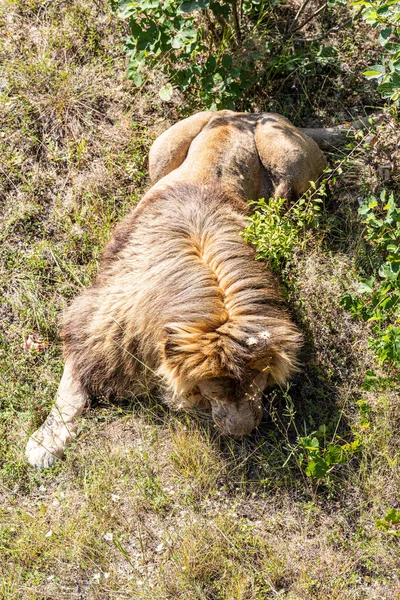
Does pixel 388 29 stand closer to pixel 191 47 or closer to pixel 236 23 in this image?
pixel 191 47

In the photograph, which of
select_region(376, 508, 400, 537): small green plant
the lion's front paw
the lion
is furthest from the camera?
the lion's front paw

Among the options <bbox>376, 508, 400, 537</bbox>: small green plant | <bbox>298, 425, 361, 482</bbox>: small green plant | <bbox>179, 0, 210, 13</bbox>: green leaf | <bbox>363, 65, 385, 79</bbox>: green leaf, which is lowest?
<bbox>376, 508, 400, 537</bbox>: small green plant

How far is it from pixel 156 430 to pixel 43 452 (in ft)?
2.38

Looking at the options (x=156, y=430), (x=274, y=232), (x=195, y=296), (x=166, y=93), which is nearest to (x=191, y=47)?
(x=166, y=93)

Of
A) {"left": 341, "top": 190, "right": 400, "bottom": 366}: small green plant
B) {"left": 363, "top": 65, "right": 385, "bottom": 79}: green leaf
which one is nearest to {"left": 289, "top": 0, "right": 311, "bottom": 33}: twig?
{"left": 363, "top": 65, "right": 385, "bottom": 79}: green leaf

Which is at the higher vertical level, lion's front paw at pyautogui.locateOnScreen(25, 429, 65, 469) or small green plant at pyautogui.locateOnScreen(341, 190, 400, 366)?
small green plant at pyautogui.locateOnScreen(341, 190, 400, 366)

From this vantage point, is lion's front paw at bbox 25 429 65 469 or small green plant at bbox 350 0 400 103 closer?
small green plant at bbox 350 0 400 103

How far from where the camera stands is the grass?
14.4 feet

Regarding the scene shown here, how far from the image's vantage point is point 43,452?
497 cm

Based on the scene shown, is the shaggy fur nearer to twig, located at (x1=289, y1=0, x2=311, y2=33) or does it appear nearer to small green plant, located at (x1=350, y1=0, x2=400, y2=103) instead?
small green plant, located at (x1=350, y1=0, x2=400, y2=103)

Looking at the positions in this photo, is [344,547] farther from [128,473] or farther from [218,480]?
[128,473]

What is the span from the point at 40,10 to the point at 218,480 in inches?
184

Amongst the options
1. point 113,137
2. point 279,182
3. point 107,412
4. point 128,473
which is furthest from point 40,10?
point 128,473

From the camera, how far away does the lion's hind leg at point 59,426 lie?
4.97 meters
